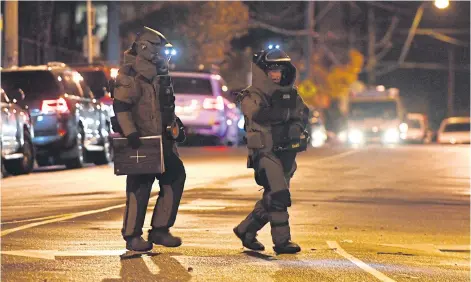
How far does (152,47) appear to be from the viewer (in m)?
10.9

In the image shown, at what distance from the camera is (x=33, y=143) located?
78.8ft

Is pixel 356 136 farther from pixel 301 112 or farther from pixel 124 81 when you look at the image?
pixel 124 81

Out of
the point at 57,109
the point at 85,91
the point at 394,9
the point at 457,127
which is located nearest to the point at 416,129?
the point at 457,127

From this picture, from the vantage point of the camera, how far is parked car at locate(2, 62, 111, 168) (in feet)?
79.8

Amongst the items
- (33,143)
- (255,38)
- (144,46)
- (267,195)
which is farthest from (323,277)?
(255,38)

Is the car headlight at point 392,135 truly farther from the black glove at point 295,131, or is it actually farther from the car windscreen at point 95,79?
the black glove at point 295,131

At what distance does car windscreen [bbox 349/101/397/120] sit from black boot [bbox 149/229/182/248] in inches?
1673

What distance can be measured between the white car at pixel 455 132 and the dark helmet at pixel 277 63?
139ft

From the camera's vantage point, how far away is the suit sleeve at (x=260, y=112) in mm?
11031

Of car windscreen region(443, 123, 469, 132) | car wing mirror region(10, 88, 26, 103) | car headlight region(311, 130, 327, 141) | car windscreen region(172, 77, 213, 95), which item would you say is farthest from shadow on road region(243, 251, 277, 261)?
car windscreen region(443, 123, 469, 132)

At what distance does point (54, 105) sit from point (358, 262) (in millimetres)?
14303

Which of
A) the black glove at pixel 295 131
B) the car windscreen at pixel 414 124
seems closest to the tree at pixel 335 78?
the car windscreen at pixel 414 124

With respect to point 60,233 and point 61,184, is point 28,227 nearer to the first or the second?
point 60,233

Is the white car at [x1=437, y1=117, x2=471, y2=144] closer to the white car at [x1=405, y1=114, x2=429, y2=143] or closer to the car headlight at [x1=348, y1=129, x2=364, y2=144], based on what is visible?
the car headlight at [x1=348, y1=129, x2=364, y2=144]
